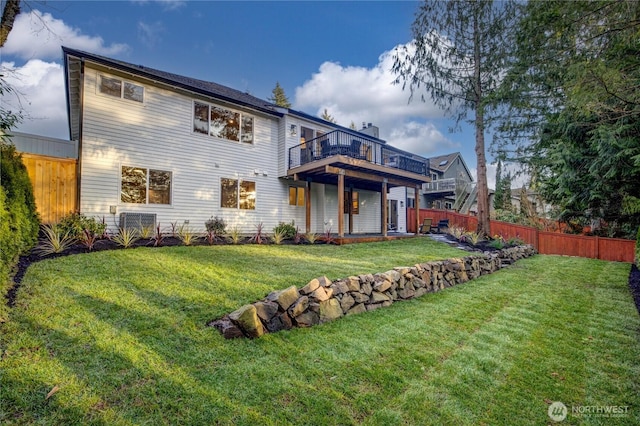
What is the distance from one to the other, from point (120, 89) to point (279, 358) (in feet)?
32.9

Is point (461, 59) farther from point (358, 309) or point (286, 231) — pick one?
point (358, 309)

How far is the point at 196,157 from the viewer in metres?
10.8

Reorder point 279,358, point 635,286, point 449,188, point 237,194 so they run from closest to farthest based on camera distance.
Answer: point 279,358 → point 635,286 → point 237,194 → point 449,188

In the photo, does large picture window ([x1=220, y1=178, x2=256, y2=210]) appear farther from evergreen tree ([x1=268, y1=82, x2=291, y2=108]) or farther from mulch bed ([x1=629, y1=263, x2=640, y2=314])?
evergreen tree ([x1=268, y1=82, x2=291, y2=108])

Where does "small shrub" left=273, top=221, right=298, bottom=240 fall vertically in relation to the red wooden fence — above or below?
above

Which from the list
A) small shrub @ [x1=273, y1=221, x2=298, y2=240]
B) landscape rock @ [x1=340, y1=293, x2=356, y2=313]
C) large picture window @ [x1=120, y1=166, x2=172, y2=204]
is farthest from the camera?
small shrub @ [x1=273, y1=221, x2=298, y2=240]

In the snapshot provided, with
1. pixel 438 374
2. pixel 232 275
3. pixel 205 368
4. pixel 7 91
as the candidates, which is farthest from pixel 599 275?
pixel 7 91

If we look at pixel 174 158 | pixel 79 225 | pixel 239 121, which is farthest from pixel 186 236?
pixel 239 121

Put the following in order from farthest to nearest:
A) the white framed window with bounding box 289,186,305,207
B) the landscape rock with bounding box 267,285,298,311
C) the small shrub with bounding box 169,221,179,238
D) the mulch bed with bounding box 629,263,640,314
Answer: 1. the white framed window with bounding box 289,186,305,207
2. the small shrub with bounding box 169,221,179,238
3. the mulch bed with bounding box 629,263,640,314
4. the landscape rock with bounding box 267,285,298,311

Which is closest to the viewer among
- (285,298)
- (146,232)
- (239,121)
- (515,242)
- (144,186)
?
(285,298)

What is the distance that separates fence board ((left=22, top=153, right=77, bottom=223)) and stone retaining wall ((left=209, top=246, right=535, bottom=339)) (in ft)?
25.1

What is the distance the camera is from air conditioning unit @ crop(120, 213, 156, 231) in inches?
359

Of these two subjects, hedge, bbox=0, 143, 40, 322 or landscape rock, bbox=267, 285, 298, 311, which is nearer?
hedge, bbox=0, 143, 40, 322

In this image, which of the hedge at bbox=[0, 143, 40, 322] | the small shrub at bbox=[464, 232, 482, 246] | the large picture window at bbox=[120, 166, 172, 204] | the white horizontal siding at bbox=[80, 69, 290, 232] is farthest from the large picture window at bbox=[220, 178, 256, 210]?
the small shrub at bbox=[464, 232, 482, 246]
